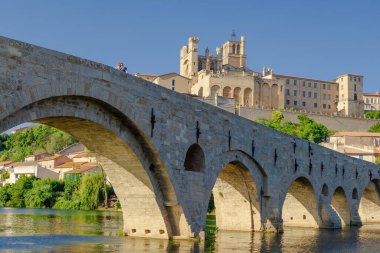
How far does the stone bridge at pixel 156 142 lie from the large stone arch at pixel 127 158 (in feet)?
0.13

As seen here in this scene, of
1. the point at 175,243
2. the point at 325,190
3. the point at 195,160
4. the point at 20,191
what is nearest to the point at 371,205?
the point at 325,190

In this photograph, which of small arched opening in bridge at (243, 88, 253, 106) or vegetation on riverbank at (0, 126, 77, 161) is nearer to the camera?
small arched opening in bridge at (243, 88, 253, 106)

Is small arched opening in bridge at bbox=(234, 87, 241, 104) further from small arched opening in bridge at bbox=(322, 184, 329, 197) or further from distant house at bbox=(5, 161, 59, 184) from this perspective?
small arched opening in bridge at bbox=(322, 184, 329, 197)

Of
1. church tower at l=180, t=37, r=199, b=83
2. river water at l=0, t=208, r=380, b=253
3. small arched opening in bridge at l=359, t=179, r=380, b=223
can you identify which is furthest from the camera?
church tower at l=180, t=37, r=199, b=83

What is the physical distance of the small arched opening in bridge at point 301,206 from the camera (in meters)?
36.4

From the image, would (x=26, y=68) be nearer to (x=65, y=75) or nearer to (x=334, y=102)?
(x=65, y=75)

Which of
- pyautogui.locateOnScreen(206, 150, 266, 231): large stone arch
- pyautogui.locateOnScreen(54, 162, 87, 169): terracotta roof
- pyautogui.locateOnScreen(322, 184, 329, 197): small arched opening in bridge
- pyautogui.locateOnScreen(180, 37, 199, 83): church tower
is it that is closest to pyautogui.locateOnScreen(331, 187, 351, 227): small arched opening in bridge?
pyautogui.locateOnScreen(322, 184, 329, 197): small arched opening in bridge

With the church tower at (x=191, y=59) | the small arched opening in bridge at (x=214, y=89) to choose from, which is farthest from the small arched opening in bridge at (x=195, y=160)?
the church tower at (x=191, y=59)

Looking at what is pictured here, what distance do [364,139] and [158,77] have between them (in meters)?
41.4

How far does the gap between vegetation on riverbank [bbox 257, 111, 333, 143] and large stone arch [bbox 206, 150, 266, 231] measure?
58911mm

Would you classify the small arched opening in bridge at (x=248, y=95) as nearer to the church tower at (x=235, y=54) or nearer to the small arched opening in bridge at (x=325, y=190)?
the church tower at (x=235, y=54)

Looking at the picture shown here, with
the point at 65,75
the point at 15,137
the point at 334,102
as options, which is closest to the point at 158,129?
the point at 65,75

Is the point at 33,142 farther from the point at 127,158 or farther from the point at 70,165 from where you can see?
the point at 127,158

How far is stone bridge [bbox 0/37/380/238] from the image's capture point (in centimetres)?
1564
